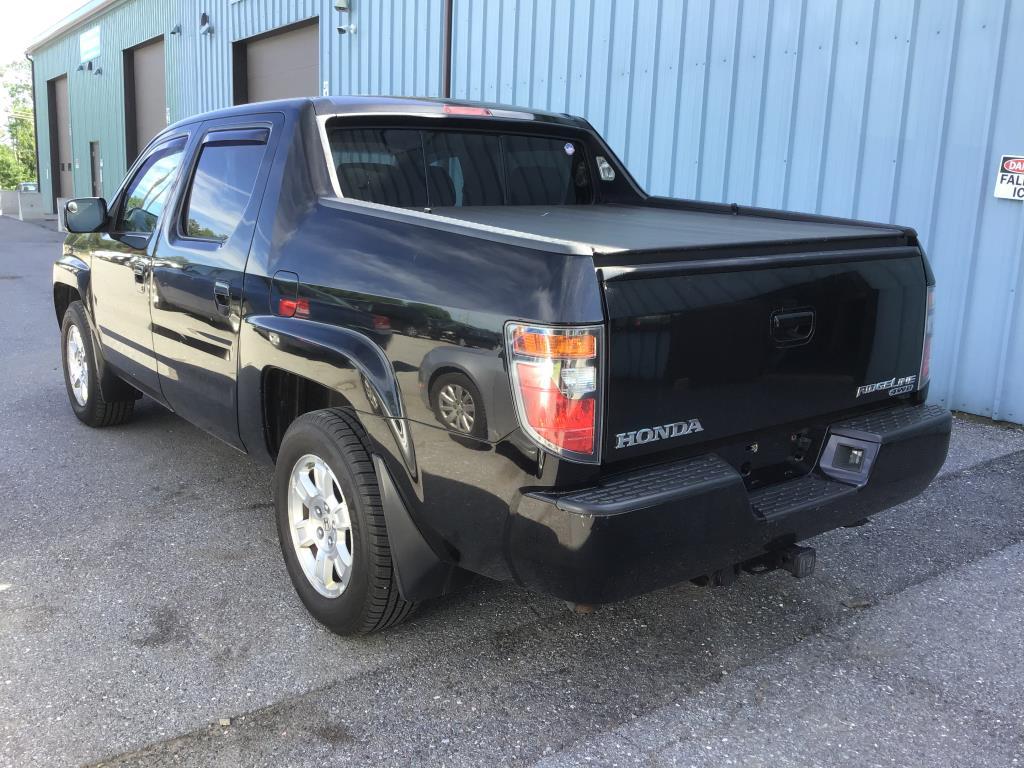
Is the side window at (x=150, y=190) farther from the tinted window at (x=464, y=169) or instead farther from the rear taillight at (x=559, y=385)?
the rear taillight at (x=559, y=385)

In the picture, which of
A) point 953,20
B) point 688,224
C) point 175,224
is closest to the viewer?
point 688,224

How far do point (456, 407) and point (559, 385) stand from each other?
0.35 metres

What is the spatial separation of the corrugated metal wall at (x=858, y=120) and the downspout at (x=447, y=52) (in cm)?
233

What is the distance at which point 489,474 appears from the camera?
8.16 feet

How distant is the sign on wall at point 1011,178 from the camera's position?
579 cm

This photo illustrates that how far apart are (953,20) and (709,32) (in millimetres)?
1940

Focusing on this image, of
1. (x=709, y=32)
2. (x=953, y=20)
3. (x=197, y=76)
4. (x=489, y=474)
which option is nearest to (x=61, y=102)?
(x=197, y=76)

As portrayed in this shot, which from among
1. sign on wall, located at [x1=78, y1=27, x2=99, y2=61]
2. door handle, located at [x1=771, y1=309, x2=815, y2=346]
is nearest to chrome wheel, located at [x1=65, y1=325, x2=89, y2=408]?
door handle, located at [x1=771, y1=309, x2=815, y2=346]

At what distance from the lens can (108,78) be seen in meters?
24.8

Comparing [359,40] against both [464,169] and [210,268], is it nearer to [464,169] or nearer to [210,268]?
→ [464,169]

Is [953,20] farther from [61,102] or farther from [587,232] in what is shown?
[61,102]

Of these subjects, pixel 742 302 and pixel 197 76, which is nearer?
pixel 742 302

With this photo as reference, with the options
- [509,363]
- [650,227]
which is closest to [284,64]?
[650,227]

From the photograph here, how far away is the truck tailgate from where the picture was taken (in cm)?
243
